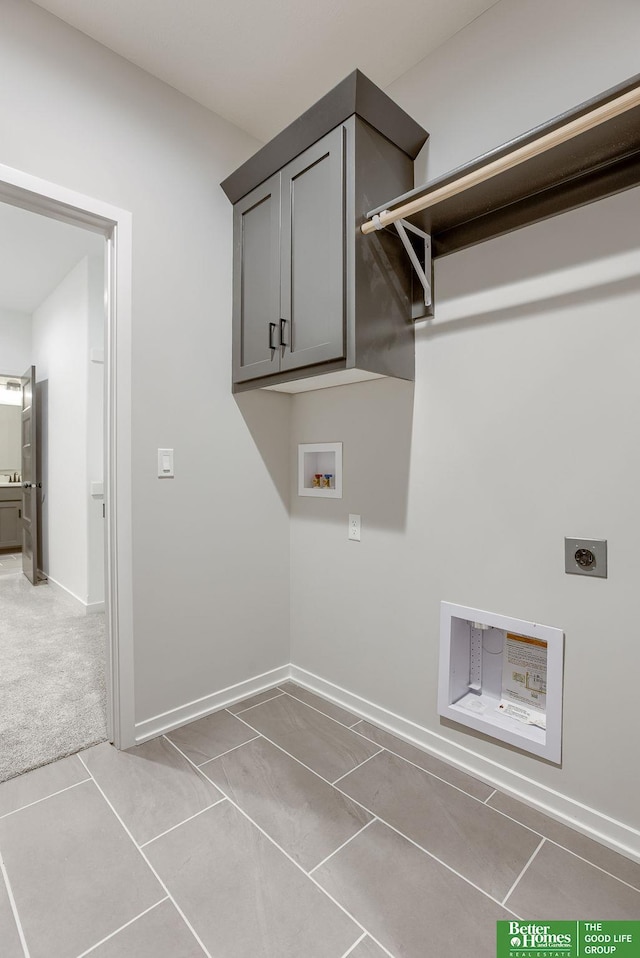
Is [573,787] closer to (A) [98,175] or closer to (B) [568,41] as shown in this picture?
(B) [568,41]

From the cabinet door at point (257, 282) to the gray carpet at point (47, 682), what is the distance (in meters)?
1.70

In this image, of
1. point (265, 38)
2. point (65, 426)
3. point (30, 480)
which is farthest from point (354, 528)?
point (30, 480)

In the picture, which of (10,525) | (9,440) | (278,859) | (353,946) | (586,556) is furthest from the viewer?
(9,440)

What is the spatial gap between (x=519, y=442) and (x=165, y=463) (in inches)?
55.2

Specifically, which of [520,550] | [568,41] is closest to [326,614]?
[520,550]

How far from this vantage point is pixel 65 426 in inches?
165

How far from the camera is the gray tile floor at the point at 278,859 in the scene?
1163 millimetres

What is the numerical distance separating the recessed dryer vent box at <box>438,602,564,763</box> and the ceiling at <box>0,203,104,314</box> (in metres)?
3.34

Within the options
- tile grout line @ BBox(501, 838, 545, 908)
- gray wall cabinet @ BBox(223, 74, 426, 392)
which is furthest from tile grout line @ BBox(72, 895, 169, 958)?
gray wall cabinet @ BBox(223, 74, 426, 392)

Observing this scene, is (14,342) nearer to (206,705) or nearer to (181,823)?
(206,705)

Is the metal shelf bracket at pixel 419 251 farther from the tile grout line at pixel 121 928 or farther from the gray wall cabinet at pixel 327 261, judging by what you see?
the tile grout line at pixel 121 928

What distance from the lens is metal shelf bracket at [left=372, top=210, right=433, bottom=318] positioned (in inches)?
66.6

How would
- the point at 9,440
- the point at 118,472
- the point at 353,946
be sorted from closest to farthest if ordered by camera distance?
1. the point at 353,946
2. the point at 118,472
3. the point at 9,440

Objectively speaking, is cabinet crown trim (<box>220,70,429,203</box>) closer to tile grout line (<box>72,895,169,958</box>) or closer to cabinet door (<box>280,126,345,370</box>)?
cabinet door (<box>280,126,345,370</box>)
